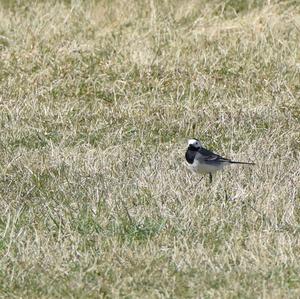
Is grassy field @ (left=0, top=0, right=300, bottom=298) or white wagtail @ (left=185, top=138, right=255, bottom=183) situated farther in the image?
white wagtail @ (left=185, top=138, right=255, bottom=183)

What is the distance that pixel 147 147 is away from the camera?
870cm

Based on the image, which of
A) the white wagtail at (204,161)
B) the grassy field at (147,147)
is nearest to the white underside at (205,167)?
the white wagtail at (204,161)

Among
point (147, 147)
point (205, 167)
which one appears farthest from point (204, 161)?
point (147, 147)

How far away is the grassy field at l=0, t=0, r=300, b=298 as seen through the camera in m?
5.89

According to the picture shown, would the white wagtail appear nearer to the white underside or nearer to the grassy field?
the white underside

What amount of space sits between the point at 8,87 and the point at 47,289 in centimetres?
506

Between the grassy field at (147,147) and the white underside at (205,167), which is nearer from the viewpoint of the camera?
the grassy field at (147,147)

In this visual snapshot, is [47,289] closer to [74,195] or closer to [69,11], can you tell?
[74,195]

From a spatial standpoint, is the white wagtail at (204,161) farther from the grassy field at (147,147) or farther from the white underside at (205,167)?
the grassy field at (147,147)

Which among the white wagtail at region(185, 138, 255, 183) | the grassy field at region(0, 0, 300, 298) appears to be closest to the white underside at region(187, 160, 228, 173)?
the white wagtail at region(185, 138, 255, 183)

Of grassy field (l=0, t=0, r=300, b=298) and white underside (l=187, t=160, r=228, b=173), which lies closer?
grassy field (l=0, t=0, r=300, b=298)

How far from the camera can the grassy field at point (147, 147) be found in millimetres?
5887

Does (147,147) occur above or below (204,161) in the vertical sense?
below

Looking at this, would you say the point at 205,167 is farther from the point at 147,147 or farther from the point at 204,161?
the point at 147,147
